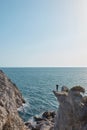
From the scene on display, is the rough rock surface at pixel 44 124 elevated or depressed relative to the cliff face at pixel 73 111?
depressed

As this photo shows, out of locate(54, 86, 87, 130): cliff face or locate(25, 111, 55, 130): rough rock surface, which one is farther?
locate(25, 111, 55, 130): rough rock surface

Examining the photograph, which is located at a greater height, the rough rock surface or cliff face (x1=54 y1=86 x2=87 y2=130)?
→ cliff face (x1=54 y1=86 x2=87 y2=130)

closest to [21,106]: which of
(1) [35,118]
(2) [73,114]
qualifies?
(1) [35,118]

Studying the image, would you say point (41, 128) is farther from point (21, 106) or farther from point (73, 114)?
point (21, 106)

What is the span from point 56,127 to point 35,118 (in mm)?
23179

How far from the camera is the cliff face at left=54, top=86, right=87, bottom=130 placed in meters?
23.4

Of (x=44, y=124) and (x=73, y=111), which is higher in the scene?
(x=73, y=111)

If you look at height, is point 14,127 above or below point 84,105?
below

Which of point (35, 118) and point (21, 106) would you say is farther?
point (21, 106)

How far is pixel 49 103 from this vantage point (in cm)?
7050

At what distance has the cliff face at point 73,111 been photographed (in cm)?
2338

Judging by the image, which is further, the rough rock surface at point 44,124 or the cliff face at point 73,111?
the rough rock surface at point 44,124

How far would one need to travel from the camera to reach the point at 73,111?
24703 millimetres

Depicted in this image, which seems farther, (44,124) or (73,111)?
(44,124)
